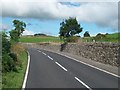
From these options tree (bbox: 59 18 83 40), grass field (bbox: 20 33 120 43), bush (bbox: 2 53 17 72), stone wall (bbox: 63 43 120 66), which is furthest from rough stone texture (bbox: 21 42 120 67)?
tree (bbox: 59 18 83 40)

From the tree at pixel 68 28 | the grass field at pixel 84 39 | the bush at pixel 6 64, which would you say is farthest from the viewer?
the tree at pixel 68 28

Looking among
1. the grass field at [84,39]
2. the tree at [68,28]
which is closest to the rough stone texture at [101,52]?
the grass field at [84,39]

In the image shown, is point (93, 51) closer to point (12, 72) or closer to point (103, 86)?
point (12, 72)

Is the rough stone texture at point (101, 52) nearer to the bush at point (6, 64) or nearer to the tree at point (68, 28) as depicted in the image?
the bush at point (6, 64)

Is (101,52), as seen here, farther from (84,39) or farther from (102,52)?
(84,39)

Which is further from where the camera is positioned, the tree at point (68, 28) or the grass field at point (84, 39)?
the tree at point (68, 28)

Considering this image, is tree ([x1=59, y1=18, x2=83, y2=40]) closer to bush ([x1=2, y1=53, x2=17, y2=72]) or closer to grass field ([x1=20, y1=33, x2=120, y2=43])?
grass field ([x1=20, y1=33, x2=120, y2=43])

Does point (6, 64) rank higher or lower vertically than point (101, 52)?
lower

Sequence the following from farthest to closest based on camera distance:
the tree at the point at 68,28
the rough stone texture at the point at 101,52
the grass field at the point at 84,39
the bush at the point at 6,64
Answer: the tree at the point at 68,28 → the grass field at the point at 84,39 → the rough stone texture at the point at 101,52 → the bush at the point at 6,64

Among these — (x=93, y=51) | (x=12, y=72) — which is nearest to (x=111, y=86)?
(x=12, y=72)

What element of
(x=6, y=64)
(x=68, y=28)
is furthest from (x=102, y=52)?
(x=68, y=28)

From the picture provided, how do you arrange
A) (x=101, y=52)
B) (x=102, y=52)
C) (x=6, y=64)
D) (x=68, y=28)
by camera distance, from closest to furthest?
(x=6, y=64)
(x=102, y=52)
(x=101, y=52)
(x=68, y=28)

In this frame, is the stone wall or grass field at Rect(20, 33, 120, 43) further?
grass field at Rect(20, 33, 120, 43)

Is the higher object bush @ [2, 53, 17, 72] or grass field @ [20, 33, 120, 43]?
grass field @ [20, 33, 120, 43]
